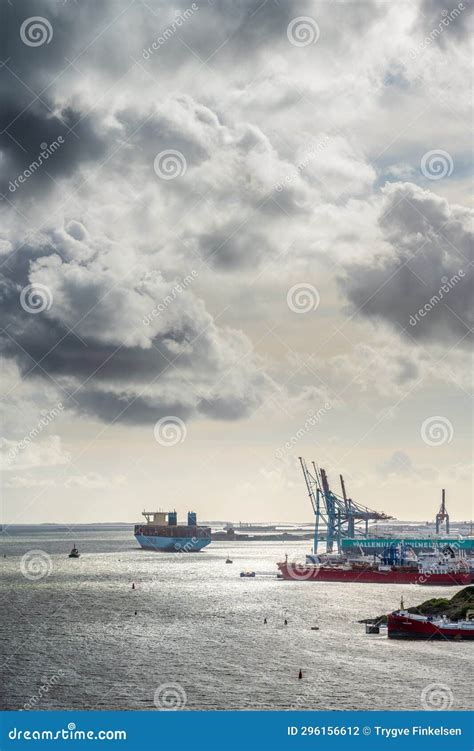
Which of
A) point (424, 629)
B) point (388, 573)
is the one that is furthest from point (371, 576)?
point (424, 629)

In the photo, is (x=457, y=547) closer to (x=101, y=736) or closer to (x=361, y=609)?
(x=361, y=609)

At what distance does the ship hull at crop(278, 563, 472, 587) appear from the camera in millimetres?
159000

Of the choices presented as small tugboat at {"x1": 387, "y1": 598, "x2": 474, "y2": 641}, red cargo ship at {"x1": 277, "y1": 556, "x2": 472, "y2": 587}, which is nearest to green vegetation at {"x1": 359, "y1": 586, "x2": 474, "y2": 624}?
small tugboat at {"x1": 387, "y1": 598, "x2": 474, "y2": 641}

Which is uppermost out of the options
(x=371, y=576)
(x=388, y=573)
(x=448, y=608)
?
(x=448, y=608)

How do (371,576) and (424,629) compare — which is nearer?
(424,629)

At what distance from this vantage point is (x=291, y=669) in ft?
221

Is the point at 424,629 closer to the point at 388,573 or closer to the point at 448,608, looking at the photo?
the point at 448,608

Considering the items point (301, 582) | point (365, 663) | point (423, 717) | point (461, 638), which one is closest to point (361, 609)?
point (461, 638)

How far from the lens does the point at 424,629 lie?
82062mm

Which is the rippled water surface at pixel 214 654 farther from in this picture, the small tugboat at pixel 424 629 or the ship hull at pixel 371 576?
the ship hull at pixel 371 576

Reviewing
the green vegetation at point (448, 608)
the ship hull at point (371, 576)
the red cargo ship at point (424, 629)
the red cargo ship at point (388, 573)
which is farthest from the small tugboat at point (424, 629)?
the ship hull at point (371, 576)

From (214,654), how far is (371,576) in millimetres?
95620

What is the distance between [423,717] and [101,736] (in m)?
12.8

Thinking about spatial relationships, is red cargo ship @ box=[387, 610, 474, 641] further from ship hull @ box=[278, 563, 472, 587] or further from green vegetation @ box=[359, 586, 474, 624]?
ship hull @ box=[278, 563, 472, 587]
